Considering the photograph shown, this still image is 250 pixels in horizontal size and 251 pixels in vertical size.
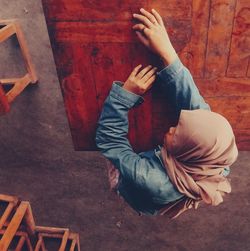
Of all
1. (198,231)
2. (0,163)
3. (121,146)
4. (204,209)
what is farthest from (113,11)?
(198,231)

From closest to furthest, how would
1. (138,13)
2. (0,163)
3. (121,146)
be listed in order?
(138,13) → (121,146) → (0,163)

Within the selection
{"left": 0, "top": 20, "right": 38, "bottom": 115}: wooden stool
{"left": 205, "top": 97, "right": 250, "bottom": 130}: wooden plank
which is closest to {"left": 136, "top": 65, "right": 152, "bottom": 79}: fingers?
{"left": 205, "top": 97, "right": 250, "bottom": 130}: wooden plank

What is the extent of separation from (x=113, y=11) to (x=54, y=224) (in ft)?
8.63

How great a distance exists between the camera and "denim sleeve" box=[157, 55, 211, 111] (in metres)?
1.48

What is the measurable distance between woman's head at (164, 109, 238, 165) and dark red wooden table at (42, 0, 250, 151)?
0.26 meters

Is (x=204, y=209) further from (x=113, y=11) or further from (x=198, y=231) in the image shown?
(x=113, y=11)

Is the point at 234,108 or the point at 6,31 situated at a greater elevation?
the point at 6,31

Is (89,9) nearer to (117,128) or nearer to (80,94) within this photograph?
(80,94)

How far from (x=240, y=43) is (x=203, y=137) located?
493mm

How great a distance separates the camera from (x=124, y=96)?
1.55m

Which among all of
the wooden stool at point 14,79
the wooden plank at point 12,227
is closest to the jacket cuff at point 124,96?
the wooden stool at point 14,79

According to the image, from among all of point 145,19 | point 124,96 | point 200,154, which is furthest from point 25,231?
point 145,19

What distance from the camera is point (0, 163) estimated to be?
2992 millimetres

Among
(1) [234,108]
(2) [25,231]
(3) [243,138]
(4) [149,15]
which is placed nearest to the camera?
(4) [149,15]
